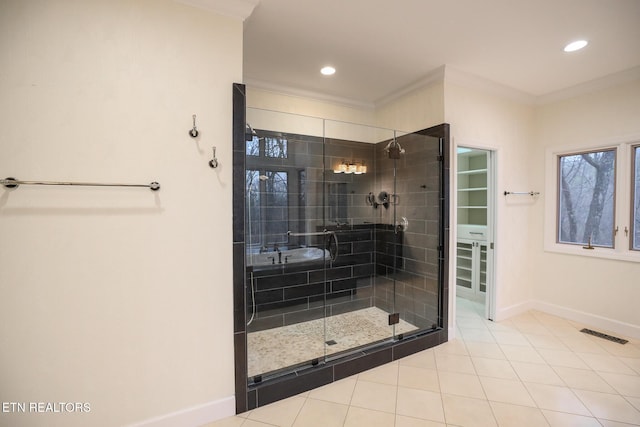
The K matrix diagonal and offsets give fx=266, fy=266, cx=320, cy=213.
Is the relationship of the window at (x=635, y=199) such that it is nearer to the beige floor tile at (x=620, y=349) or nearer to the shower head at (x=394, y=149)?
the beige floor tile at (x=620, y=349)

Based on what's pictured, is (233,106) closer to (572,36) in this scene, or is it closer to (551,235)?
(572,36)

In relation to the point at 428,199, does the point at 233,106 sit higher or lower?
higher

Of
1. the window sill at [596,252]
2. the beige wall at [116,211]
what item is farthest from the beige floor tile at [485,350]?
the beige wall at [116,211]

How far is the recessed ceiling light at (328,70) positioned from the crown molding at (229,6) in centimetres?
101

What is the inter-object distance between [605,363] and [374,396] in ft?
6.87

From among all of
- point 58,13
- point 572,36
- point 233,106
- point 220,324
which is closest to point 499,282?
point 572,36

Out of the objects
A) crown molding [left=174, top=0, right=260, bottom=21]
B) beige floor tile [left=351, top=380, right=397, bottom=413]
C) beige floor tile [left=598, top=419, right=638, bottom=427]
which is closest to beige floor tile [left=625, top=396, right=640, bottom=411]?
beige floor tile [left=598, top=419, right=638, bottom=427]

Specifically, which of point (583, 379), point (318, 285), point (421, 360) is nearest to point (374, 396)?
point (421, 360)

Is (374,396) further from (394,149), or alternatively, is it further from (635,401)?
(394,149)

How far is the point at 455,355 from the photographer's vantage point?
2.45 metres

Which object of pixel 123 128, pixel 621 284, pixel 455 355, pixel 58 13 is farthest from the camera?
pixel 621 284

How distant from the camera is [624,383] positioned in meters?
2.03

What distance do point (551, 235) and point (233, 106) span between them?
392cm

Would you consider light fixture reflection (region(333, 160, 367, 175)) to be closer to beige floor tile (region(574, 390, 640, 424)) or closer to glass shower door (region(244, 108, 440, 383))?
glass shower door (region(244, 108, 440, 383))
